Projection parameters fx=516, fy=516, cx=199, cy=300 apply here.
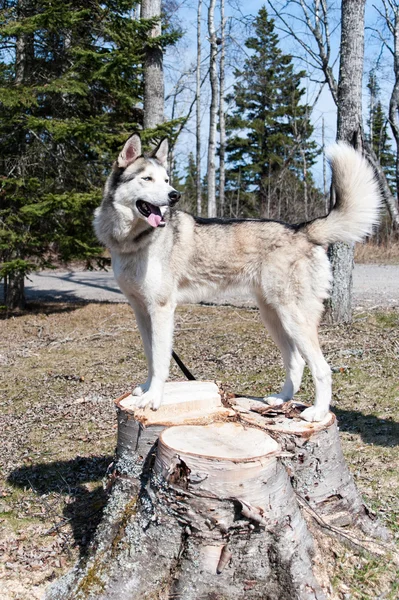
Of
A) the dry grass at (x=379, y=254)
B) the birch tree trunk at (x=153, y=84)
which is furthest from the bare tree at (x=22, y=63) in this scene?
the dry grass at (x=379, y=254)

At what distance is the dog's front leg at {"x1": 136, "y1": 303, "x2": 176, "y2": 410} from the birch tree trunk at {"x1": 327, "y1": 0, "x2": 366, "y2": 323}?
5.30 m

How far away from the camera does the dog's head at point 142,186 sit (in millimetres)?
3857

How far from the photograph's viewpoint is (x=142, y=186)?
12.9 ft

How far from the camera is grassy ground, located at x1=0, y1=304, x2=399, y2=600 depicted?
3.35 m

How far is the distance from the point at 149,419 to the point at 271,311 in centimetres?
147

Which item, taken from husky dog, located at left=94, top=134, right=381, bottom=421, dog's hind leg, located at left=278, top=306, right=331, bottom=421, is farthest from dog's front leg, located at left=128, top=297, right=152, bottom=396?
dog's hind leg, located at left=278, top=306, right=331, bottom=421

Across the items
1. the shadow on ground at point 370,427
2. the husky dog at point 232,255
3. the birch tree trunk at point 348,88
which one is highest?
the birch tree trunk at point 348,88

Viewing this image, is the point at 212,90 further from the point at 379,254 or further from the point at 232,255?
the point at 232,255

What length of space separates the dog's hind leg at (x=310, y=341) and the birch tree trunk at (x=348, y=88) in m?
4.85

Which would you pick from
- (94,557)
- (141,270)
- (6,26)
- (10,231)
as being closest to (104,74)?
(6,26)

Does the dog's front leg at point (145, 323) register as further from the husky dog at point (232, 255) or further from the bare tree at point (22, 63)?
the bare tree at point (22, 63)

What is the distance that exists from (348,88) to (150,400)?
718 cm

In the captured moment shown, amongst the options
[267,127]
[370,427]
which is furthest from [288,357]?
[267,127]

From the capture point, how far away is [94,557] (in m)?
2.93
